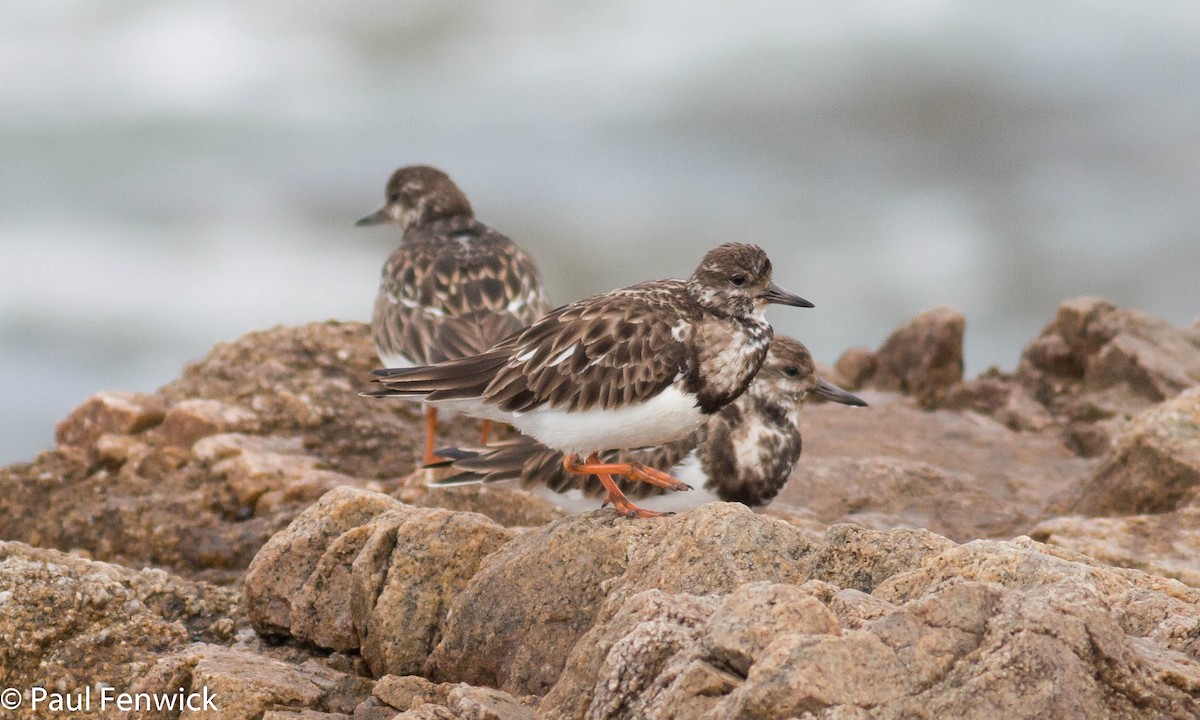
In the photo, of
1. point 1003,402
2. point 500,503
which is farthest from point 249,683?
point 1003,402

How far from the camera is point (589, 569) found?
3.50 m

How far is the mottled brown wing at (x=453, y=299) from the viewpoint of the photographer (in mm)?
6703

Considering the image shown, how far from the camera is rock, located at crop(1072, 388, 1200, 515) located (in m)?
5.23

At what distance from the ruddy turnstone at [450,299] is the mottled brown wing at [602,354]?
6.52 feet

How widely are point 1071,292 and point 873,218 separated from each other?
2.40 metres

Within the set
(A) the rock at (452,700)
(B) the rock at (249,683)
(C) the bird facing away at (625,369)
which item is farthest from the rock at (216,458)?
(A) the rock at (452,700)

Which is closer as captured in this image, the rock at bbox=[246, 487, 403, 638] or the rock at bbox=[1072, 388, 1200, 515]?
the rock at bbox=[246, 487, 403, 638]

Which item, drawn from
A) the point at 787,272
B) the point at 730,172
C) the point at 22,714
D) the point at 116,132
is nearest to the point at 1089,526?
the point at 22,714

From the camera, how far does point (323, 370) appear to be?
283 inches

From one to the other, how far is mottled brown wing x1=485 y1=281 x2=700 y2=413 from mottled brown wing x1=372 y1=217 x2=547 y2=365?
2182 mm

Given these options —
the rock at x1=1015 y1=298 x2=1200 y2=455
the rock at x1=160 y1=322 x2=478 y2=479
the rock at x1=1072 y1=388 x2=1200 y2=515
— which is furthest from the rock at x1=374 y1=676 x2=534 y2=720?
the rock at x1=1015 y1=298 x2=1200 y2=455

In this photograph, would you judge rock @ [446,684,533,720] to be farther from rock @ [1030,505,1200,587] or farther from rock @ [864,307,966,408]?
rock @ [864,307,966,408]

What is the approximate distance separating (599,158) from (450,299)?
10.3 metres

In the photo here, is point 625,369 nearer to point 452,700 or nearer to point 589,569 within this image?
point 589,569
